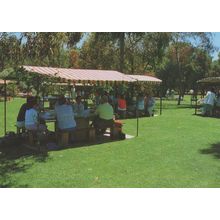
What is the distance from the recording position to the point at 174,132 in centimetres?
1426

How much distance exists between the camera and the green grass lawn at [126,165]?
709 cm

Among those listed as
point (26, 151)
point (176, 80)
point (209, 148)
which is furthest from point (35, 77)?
point (176, 80)

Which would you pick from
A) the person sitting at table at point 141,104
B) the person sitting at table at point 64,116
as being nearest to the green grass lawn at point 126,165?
the person sitting at table at point 64,116

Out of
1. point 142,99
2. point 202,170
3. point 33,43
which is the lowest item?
point 202,170

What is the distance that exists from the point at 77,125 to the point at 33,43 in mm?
3503

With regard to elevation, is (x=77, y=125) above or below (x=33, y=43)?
below

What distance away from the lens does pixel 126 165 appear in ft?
28.0

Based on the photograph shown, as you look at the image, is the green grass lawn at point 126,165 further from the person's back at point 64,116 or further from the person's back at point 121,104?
the person's back at point 121,104

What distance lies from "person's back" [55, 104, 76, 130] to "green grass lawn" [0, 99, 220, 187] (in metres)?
0.82

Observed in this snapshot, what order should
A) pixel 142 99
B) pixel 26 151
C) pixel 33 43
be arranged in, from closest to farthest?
pixel 33 43
pixel 26 151
pixel 142 99

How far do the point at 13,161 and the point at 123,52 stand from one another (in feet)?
78.5

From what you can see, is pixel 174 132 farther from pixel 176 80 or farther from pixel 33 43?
pixel 176 80

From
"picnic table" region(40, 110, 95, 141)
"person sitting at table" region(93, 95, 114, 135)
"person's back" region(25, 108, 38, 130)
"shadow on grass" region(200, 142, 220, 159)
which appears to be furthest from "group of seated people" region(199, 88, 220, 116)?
"person's back" region(25, 108, 38, 130)

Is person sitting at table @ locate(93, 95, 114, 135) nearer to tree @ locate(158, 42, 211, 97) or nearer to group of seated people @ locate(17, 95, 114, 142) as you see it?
group of seated people @ locate(17, 95, 114, 142)
